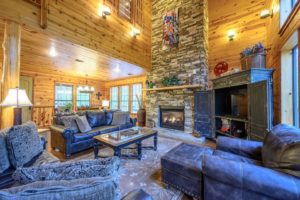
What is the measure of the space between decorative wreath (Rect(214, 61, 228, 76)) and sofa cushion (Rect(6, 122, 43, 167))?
16.6 feet

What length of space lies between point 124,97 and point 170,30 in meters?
5.02

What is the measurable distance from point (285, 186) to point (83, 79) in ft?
30.2

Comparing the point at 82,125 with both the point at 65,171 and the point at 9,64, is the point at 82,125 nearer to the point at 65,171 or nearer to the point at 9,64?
the point at 9,64

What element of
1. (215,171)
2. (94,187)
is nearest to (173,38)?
(215,171)

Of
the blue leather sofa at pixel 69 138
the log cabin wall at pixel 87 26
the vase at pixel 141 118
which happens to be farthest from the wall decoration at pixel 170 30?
the blue leather sofa at pixel 69 138

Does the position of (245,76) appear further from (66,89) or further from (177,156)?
(66,89)

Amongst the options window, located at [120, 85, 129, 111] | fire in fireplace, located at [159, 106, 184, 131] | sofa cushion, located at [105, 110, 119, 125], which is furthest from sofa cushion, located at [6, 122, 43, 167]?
window, located at [120, 85, 129, 111]

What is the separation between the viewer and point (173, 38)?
207 inches

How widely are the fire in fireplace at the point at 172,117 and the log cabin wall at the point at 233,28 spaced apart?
5.63 feet

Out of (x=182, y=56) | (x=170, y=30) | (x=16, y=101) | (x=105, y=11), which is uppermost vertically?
(x=170, y=30)

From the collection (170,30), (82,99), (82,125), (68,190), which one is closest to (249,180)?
(68,190)

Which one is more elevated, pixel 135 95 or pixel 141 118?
pixel 135 95

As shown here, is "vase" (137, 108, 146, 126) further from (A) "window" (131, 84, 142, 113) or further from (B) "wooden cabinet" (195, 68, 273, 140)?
(B) "wooden cabinet" (195, 68, 273, 140)

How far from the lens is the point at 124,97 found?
9000 mm
